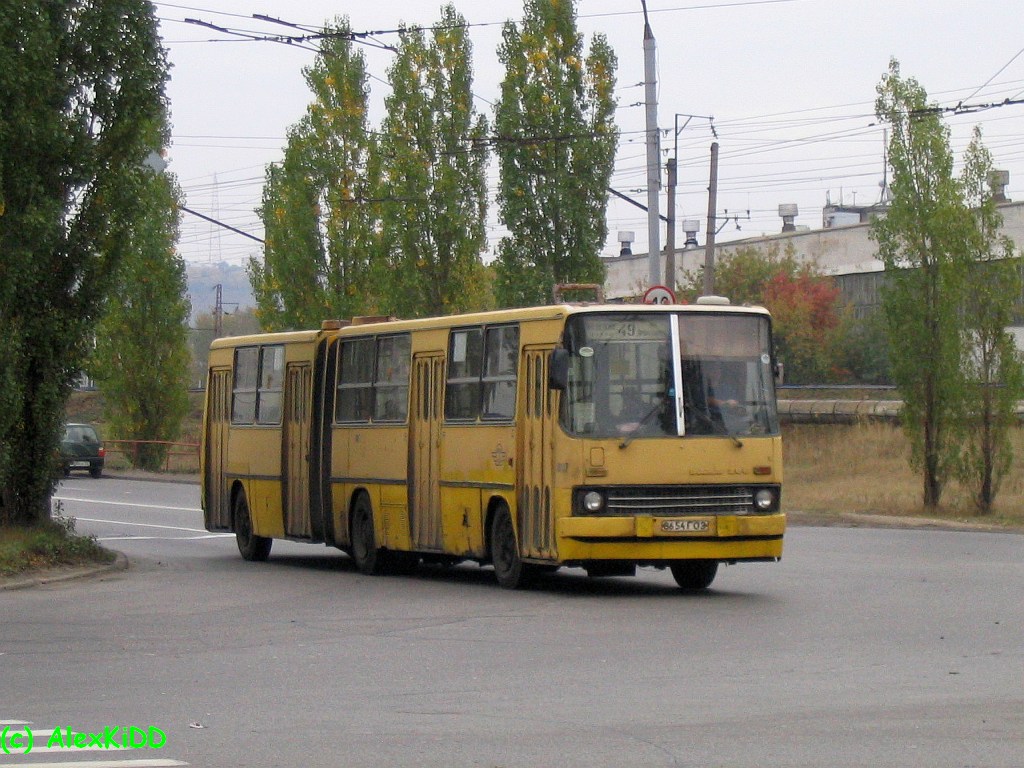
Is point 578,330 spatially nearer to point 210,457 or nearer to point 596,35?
point 210,457

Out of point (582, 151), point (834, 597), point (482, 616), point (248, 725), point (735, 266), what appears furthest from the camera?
point (735, 266)

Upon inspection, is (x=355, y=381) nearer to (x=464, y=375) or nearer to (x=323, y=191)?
(x=464, y=375)

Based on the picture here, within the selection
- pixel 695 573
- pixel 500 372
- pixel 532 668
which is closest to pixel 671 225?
pixel 500 372

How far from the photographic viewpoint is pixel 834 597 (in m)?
16.5

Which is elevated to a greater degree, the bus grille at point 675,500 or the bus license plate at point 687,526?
the bus grille at point 675,500

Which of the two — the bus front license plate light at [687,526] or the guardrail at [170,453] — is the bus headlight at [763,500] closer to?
the bus front license plate light at [687,526]

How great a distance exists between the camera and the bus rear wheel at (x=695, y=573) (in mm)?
17484

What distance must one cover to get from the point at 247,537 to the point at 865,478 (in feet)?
75.7

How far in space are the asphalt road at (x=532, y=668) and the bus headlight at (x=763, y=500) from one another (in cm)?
83

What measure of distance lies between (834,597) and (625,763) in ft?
28.4

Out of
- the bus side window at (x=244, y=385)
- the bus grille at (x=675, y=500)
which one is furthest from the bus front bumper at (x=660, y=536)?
the bus side window at (x=244, y=385)

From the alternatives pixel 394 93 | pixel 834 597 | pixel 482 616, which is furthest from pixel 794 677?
pixel 394 93

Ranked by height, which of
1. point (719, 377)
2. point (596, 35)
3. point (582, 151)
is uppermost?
point (596, 35)

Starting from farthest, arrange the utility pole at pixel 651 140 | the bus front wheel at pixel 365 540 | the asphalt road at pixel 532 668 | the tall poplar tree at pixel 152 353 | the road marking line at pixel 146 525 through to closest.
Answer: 1. the tall poplar tree at pixel 152 353
2. the road marking line at pixel 146 525
3. the utility pole at pixel 651 140
4. the bus front wheel at pixel 365 540
5. the asphalt road at pixel 532 668
